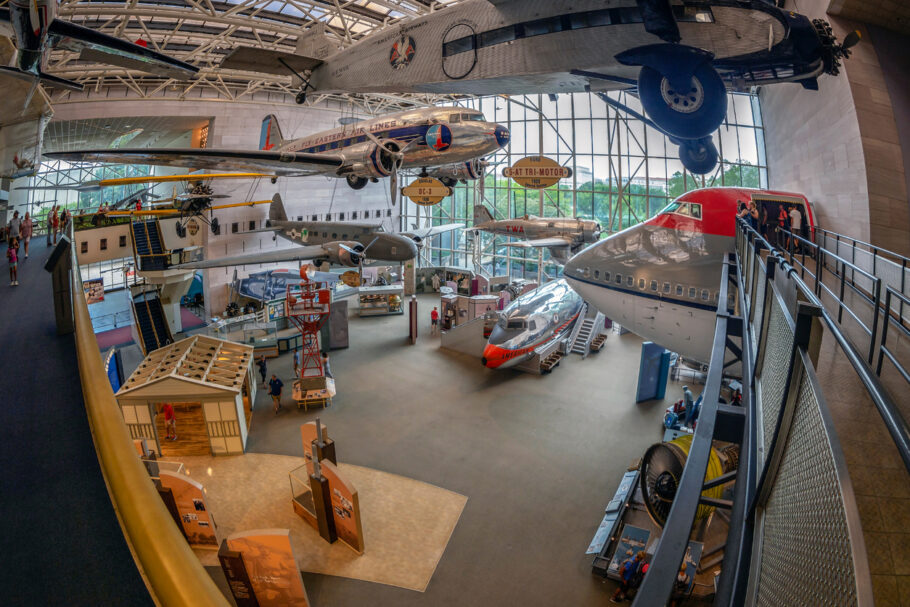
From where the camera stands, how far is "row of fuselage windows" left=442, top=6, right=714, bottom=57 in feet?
24.1

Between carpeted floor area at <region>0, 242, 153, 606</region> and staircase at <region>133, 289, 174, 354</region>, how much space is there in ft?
65.8

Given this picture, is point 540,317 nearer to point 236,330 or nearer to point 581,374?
point 581,374

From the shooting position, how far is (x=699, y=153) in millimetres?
12211

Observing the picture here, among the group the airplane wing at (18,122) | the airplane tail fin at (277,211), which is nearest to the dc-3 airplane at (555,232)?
the airplane tail fin at (277,211)

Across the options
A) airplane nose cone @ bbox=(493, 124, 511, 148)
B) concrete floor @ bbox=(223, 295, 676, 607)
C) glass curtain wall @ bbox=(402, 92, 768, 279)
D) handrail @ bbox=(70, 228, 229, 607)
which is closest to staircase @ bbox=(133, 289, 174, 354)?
concrete floor @ bbox=(223, 295, 676, 607)

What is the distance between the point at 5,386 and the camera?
11.5 feet

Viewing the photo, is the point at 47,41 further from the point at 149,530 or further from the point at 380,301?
the point at 380,301

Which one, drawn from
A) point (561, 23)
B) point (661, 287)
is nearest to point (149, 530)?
point (561, 23)

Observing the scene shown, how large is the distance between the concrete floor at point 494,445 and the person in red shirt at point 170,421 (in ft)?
7.71

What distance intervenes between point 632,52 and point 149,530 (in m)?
8.71

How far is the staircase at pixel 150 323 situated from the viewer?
70.6 ft

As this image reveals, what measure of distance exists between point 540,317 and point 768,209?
36.9 ft

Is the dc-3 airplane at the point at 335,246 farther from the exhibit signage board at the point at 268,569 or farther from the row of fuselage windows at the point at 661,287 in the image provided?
the exhibit signage board at the point at 268,569

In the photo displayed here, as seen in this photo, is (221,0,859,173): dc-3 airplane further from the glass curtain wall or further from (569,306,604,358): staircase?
the glass curtain wall
